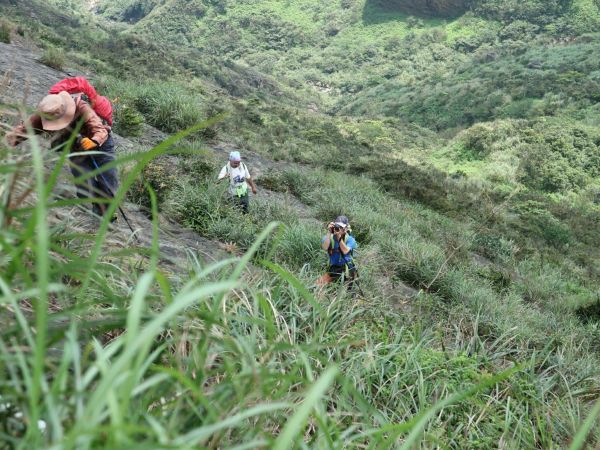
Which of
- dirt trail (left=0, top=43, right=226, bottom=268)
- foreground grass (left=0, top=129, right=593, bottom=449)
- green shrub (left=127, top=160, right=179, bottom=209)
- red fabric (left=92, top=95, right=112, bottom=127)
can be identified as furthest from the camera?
green shrub (left=127, top=160, right=179, bottom=209)

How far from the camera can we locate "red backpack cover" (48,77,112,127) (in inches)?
143

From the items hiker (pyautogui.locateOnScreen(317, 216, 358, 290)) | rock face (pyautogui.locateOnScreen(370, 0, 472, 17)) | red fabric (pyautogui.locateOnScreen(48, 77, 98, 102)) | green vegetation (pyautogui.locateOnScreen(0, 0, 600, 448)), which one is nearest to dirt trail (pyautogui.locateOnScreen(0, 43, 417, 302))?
green vegetation (pyautogui.locateOnScreen(0, 0, 600, 448))

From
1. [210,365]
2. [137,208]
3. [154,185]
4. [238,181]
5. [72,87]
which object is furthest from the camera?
[238,181]

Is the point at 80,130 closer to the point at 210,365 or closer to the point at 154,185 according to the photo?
the point at 154,185

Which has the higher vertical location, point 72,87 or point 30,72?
point 72,87

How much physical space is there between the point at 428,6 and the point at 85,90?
89804mm

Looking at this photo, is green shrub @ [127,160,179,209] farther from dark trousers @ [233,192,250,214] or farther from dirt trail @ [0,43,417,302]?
dark trousers @ [233,192,250,214]

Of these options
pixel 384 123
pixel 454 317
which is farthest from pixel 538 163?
pixel 454 317


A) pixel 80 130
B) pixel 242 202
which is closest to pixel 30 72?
pixel 242 202

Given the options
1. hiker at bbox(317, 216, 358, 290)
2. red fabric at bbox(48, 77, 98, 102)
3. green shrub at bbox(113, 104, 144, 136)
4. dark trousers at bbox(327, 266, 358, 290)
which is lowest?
dark trousers at bbox(327, 266, 358, 290)

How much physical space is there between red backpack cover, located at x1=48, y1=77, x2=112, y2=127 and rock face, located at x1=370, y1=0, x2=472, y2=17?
8758cm

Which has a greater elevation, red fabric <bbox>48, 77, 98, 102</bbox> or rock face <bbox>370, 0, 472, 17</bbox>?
rock face <bbox>370, 0, 472, 17</bbox>

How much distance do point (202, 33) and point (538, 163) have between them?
78590 millimetres

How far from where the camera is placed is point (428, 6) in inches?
3243
